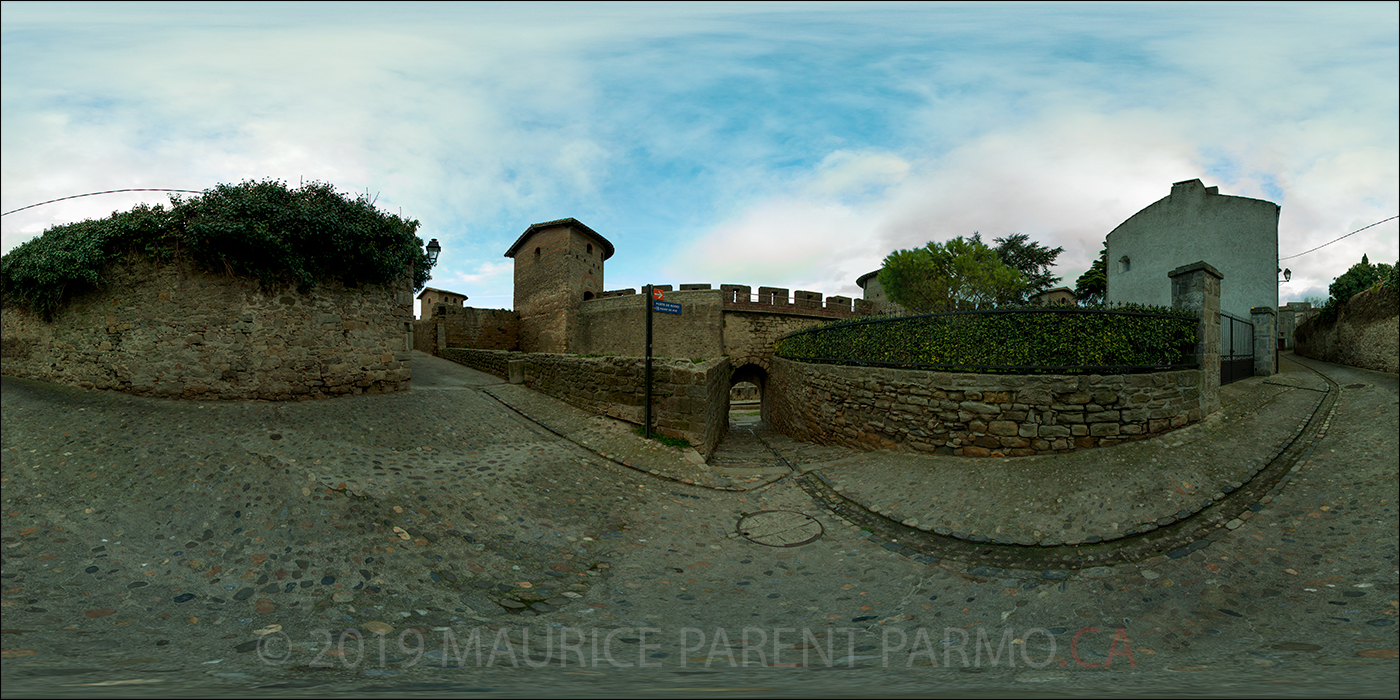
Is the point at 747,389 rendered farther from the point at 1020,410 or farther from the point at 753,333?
the point at 1020,410

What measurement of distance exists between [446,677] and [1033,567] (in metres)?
4.57

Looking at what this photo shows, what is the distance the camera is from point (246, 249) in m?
7.25

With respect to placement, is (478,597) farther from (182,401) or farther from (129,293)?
(129,293)

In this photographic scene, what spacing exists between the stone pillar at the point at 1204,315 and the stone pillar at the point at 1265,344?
251 inches

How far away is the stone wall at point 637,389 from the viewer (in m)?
8.12

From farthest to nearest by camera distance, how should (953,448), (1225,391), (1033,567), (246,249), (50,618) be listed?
(1225,391)
(246,249)
(953,448)
(1033,567)
(50,618)

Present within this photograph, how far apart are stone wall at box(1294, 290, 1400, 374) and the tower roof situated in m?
23.0

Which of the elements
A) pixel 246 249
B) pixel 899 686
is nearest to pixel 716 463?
pixel 899 686

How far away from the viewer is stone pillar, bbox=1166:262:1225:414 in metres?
6.79

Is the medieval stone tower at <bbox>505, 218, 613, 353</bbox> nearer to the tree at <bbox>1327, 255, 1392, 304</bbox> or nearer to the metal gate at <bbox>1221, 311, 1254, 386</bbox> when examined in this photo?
the metal gate at <bbox>1221, 311, 1254, 386</bbox>

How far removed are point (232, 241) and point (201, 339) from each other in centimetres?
156

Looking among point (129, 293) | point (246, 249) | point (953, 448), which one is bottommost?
point (953, 448)

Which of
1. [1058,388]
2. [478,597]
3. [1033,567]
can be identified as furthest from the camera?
[1058,388]

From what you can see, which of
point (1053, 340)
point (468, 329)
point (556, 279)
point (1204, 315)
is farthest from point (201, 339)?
point (1204, 315)
